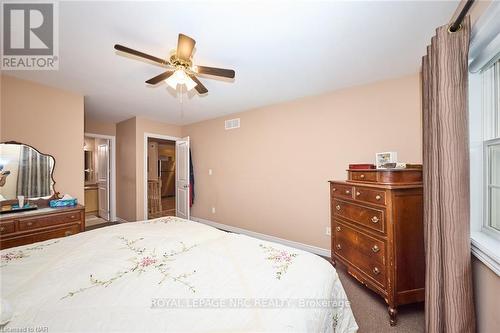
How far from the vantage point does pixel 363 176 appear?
1972 millimetres

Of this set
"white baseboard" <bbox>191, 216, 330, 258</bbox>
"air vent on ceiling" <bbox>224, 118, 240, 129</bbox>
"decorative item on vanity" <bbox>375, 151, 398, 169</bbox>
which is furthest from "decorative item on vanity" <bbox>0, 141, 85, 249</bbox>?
"decorative item on vanity" <bbox>375, 151, 398, 169</bbox>

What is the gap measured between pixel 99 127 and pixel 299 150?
4.30 meters

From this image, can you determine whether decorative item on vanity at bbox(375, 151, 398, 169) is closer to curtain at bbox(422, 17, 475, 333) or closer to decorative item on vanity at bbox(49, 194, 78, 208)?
curtain at bbox(422, 17, 475, 333)

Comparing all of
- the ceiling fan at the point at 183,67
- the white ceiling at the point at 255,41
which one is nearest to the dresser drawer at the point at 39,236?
the white ceiling at the point at 255,41

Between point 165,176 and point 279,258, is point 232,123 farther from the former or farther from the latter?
point 165,176

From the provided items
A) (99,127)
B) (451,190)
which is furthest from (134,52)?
(99,127)

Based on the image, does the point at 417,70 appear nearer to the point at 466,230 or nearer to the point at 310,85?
the point at 310,85

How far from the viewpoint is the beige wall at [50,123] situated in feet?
7.48

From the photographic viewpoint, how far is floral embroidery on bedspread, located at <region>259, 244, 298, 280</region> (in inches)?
45.9

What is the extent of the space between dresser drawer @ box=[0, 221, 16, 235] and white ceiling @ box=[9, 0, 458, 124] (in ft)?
5.34

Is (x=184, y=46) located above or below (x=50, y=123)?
above

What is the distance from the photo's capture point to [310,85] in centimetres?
259

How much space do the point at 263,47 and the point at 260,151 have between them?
193cm

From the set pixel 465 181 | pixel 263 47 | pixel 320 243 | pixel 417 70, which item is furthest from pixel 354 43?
pixel 320 243
